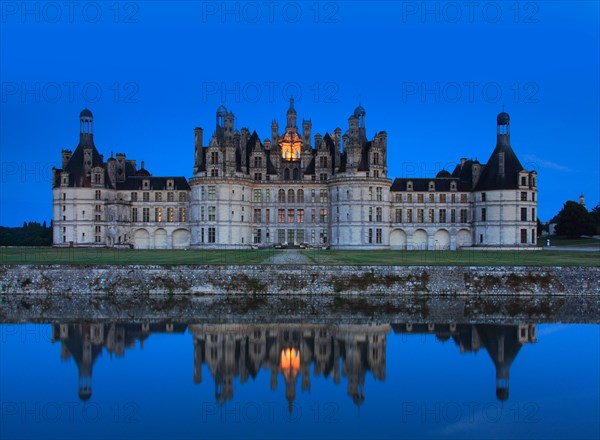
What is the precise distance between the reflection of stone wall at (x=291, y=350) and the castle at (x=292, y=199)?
132 feet

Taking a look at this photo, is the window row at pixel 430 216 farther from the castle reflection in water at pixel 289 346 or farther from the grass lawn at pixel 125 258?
the castle reflection in water at pixel 289 346

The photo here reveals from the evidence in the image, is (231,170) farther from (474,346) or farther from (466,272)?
(474,346)

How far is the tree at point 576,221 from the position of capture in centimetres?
9312

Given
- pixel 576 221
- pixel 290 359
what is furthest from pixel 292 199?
pixel 290 359

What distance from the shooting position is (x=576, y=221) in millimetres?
93312

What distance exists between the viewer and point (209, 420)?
54.4 ft

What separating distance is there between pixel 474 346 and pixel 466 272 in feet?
50.9

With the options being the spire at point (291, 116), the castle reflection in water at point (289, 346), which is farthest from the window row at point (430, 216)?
the castle reflection in water at point (289, 346)

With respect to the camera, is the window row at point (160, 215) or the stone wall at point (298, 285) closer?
the stone wall at point (298, 285)

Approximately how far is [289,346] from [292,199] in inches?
1916

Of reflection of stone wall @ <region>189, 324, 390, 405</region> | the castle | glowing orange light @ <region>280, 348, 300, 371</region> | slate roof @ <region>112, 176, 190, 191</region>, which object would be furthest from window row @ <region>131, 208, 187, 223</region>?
glowing orange light @ <region>280, 348, 300, 371</region>

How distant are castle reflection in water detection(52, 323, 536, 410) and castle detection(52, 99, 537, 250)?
131 feet

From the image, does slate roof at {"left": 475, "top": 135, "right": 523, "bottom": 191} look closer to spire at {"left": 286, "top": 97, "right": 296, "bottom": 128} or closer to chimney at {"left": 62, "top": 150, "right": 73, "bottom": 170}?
spire at {"left": 286, "top": 97, "right": 296, "bottom": 128}

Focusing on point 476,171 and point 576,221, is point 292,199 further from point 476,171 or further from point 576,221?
point 576,221
